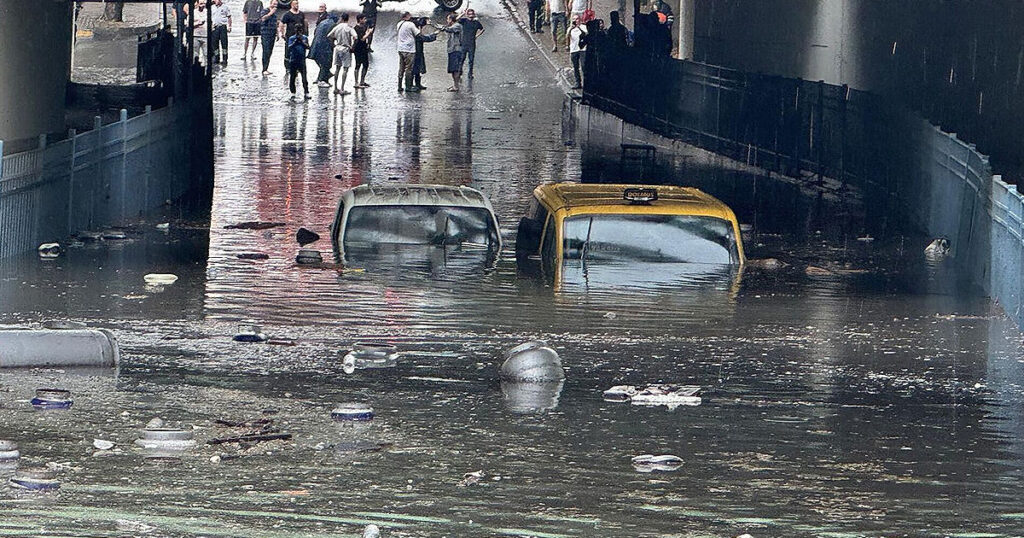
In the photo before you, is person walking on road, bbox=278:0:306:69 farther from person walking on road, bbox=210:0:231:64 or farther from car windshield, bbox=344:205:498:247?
car windshield, bbox=344:205:498:247

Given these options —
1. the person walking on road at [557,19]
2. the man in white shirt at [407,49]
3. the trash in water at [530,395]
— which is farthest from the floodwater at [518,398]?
the person walking on road at [557,19]

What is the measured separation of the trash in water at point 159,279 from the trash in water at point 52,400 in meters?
5.17

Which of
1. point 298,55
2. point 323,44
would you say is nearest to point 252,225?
point 298,55

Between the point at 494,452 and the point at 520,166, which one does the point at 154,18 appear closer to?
the point at 520,166

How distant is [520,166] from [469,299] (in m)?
12.9

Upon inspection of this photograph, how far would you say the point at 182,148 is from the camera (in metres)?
23.0

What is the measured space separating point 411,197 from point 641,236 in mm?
2265

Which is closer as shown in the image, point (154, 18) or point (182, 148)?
point (182, 148)

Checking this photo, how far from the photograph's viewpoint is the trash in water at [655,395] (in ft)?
32.4

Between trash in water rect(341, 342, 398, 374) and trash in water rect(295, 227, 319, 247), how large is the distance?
6437 millimetres

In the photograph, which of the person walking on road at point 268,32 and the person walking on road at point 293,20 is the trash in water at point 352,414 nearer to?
the person walking on road at point 293,20

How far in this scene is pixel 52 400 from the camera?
30.5 feet

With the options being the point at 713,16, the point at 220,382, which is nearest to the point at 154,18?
the point at 713,16

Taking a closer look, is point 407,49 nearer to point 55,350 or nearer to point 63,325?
point 63,325
